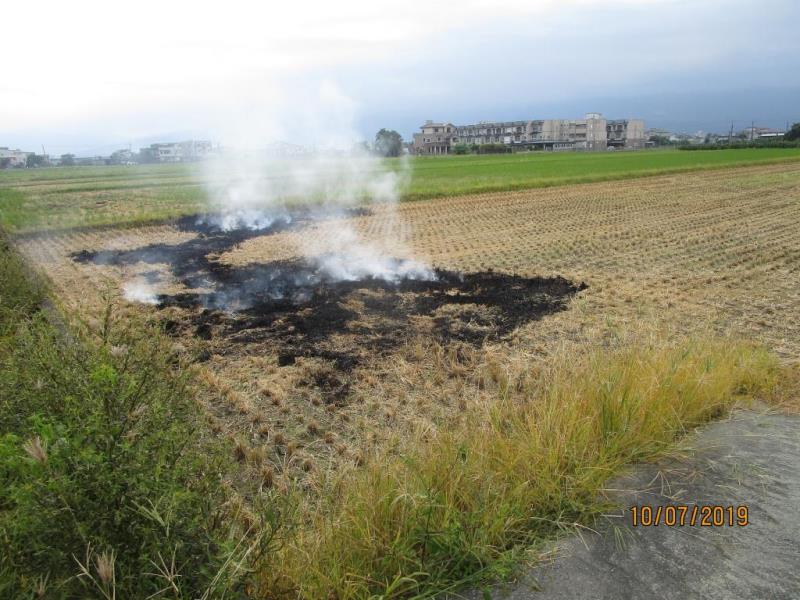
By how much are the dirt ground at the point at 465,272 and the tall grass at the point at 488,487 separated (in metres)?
0.94

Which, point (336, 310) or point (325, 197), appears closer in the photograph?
point (336, 310)

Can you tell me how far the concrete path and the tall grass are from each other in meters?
0.17

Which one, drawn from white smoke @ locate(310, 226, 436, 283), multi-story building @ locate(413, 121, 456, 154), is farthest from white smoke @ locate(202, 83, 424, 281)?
multi-story building @ locate(413, 121, 456, 154)

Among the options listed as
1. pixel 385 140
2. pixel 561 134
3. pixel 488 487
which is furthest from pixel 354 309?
pixel 561 134

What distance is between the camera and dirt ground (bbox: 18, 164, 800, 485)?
575 cm

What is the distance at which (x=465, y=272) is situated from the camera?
39.6 feet

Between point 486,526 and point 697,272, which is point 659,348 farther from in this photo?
point 697,272

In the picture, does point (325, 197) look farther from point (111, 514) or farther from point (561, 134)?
point (561, 134)

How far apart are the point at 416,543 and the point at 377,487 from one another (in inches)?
18.2

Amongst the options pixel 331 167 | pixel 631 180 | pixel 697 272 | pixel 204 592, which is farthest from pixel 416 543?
pixel 631 180

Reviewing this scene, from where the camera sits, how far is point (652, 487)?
3369 millimetres

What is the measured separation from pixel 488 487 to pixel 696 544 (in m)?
1.13

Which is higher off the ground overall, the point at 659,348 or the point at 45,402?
the point at 45,402
